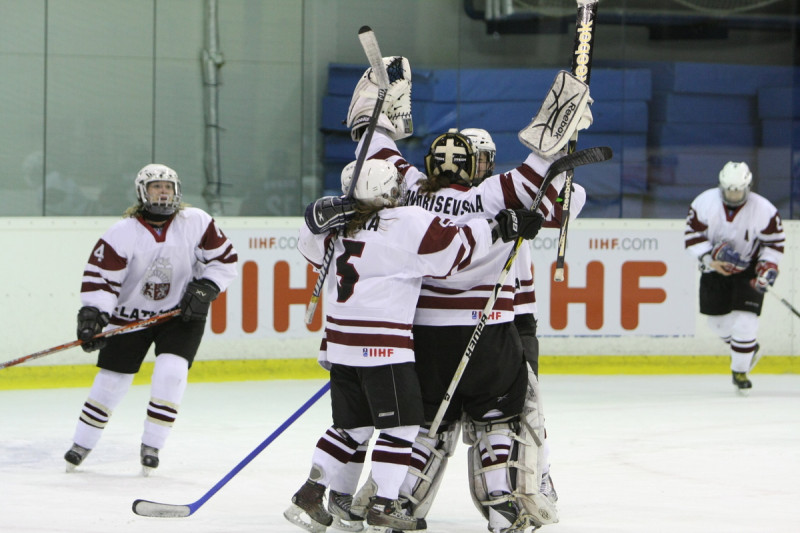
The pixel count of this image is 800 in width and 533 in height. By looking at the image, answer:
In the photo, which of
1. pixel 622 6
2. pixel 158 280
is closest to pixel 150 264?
pixel 158 280

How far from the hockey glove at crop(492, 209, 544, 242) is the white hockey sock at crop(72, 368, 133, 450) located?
1677mm

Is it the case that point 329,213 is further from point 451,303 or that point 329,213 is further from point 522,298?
point 522,298

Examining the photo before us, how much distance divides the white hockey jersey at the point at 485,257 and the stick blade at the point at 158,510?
29.6 inches

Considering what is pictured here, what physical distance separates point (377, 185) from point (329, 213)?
0.13 meters

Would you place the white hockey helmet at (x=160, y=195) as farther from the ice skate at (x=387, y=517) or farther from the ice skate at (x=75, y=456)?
the ice skate at (x=387, y=517)

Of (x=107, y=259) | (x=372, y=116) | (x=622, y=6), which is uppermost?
(x=622, y=6)

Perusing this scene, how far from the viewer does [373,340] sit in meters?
3.19

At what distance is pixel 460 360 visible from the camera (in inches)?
131

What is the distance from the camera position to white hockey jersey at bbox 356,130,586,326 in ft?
10.7

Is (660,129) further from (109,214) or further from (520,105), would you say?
(109,214)

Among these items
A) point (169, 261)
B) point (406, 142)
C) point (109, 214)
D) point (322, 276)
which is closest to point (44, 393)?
point (109, 214)

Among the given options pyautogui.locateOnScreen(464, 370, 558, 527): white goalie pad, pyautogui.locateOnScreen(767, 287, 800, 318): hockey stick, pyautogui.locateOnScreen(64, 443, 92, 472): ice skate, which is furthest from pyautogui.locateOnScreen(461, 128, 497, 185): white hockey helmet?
pyautogui.locateOnScreen(767, 287, 800, 318): hockey stick

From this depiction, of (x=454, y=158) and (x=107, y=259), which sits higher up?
(x=454, y=158)

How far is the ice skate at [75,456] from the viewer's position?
14.0 ft
